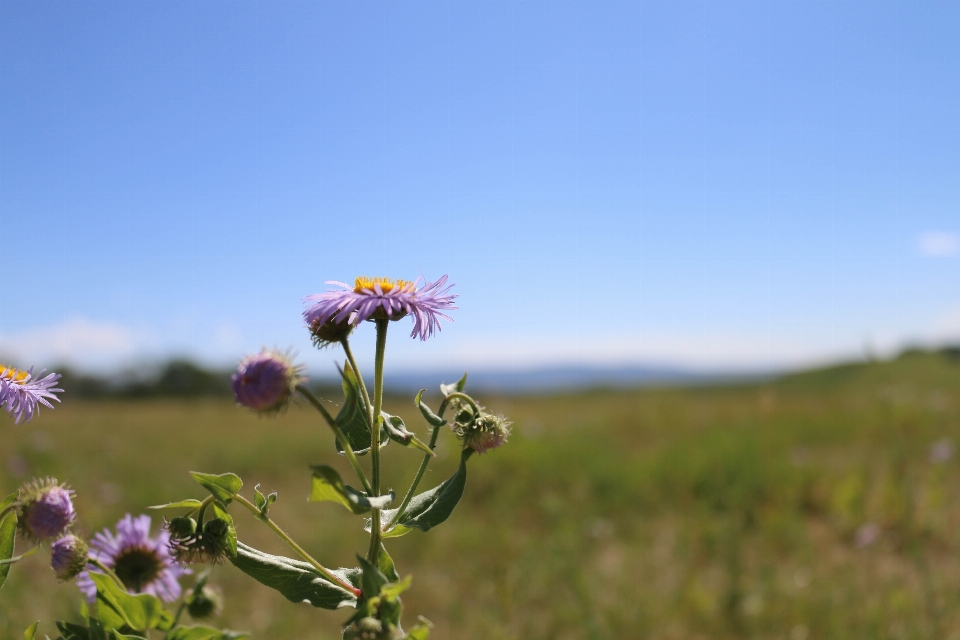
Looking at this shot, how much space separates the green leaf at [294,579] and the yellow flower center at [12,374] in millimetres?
419

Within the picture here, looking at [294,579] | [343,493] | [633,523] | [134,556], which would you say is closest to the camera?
[343,493]

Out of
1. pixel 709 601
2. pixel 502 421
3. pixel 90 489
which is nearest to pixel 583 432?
pixel 709 601

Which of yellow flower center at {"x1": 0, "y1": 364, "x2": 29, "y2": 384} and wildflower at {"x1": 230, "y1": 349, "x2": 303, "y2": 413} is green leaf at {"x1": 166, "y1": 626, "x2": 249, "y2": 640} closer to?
wildflower at {"x1": 230, "y1": 349, "x2": 303, "y2": 413}

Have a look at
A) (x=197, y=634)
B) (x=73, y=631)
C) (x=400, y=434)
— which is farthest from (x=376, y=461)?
(x=73, y=631)

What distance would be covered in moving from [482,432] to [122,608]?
452mm

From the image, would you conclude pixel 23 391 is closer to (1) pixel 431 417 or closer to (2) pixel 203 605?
(2) pixel 203 605

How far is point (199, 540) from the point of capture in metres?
0.77

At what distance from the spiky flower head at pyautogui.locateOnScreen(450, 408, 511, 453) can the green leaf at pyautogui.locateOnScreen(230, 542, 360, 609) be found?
23 centimetres

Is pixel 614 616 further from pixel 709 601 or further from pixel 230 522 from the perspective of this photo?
pixel 230 522

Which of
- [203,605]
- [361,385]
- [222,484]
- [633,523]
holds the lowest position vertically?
→ [633,523]

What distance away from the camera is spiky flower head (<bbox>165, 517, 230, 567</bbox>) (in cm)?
77

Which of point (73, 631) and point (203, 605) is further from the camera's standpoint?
point (203, 605)

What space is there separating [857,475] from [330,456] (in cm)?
347

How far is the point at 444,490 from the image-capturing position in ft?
2.73
